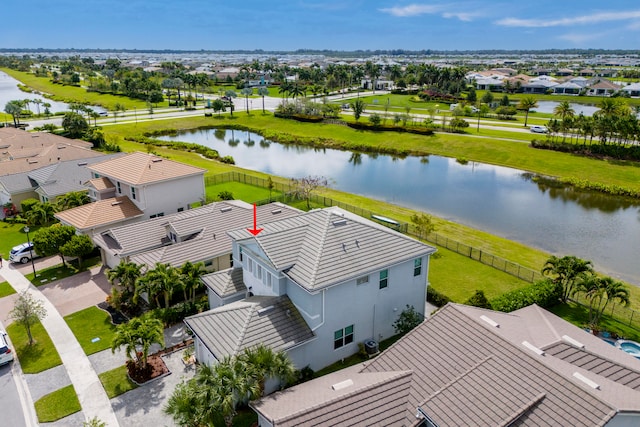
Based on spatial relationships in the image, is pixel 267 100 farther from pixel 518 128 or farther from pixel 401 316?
pixel 401 316

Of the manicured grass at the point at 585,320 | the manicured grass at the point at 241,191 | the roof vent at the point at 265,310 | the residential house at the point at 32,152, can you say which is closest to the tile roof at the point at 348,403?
the roof vent at the point at 265,310

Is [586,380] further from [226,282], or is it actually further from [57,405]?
[57,405]

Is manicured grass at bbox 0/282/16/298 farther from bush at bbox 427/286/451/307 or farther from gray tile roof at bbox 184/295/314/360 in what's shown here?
bush at bbox 427/286/451/307

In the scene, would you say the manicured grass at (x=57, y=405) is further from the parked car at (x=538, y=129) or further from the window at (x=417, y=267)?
the parked car at (x=538, y=129)

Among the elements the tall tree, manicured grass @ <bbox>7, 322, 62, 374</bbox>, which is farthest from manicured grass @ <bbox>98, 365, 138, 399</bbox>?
the tall tree

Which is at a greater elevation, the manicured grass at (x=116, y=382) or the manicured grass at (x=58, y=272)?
the manicured grass at (x=58, y=272)

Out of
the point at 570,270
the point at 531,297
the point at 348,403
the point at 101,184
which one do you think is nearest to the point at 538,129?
the point at 570,270
